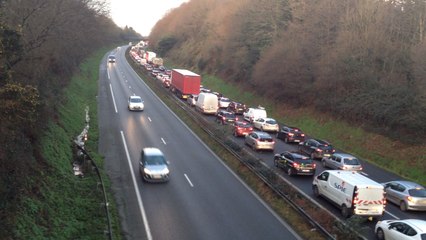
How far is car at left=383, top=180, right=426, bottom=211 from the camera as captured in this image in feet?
74.8

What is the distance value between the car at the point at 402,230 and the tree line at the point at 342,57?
17992 mm

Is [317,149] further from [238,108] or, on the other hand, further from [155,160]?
[238,108]

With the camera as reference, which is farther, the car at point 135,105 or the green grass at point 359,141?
the car at point 135,105

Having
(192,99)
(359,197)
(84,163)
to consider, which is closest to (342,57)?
(192,99)

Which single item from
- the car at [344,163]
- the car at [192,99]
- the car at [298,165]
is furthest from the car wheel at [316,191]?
the car at [192,99]

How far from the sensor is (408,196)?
22922mm

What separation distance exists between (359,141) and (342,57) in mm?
10437

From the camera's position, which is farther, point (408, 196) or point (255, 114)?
point (255, 114)

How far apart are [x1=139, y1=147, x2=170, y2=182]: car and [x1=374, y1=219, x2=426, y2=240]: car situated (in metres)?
10.9

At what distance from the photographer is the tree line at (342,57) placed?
1478 inches

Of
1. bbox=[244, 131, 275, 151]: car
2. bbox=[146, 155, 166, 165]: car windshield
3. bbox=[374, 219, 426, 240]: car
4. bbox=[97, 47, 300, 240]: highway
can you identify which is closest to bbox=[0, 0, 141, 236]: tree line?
bbox=[97, 47, 300, 240]: highway

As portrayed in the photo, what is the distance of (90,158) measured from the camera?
1022 inches

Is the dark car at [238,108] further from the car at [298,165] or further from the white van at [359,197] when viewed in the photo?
the white van at [359,197]

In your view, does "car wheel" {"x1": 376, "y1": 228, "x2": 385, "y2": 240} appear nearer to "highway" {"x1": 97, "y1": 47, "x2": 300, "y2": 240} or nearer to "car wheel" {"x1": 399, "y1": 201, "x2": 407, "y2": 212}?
"highway" {"x1": 97, "y1": 47, "x2": 300, "y2": 240}
